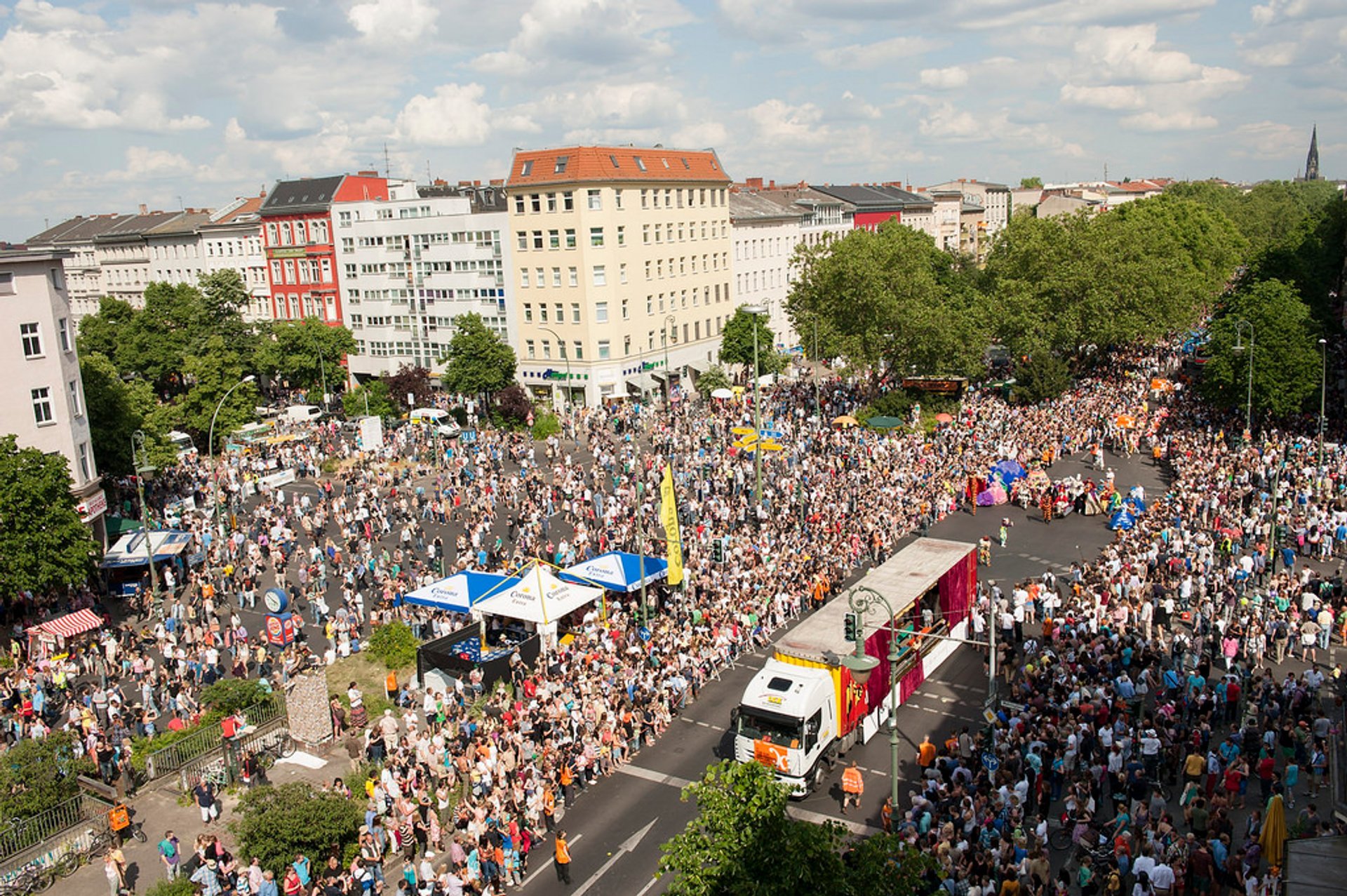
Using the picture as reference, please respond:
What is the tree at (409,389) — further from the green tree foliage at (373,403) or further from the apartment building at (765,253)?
the apartment building at (765,253)

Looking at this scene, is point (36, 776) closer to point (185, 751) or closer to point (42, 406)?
point (185, 751)

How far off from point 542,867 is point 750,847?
9151 millimetres

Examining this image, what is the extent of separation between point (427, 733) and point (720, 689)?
7052 mm

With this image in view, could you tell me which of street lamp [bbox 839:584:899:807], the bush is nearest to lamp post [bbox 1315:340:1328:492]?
street lamp [bbox 839:584:899:807]

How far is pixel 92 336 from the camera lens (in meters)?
69.1

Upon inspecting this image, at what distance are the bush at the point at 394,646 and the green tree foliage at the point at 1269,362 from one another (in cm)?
3567

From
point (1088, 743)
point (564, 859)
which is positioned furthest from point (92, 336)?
point (1088, 743)

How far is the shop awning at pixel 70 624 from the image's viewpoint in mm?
27938

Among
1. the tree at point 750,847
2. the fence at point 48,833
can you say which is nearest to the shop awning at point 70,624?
the fence at point 48,833

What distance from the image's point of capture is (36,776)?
19422 millimetres

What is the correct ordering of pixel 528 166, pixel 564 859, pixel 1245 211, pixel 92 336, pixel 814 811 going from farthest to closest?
pixel 1245 211 < pixel 92 336 < pixel 528 166 < pixel 814 811 < pixel 564 859

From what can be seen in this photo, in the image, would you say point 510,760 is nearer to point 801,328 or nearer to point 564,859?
point 564,859

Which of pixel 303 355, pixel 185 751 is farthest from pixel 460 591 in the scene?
pixel 303 355

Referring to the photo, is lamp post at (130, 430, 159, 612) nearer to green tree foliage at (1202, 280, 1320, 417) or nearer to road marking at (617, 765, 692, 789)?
road marking at (617, 765, 692, 789)
